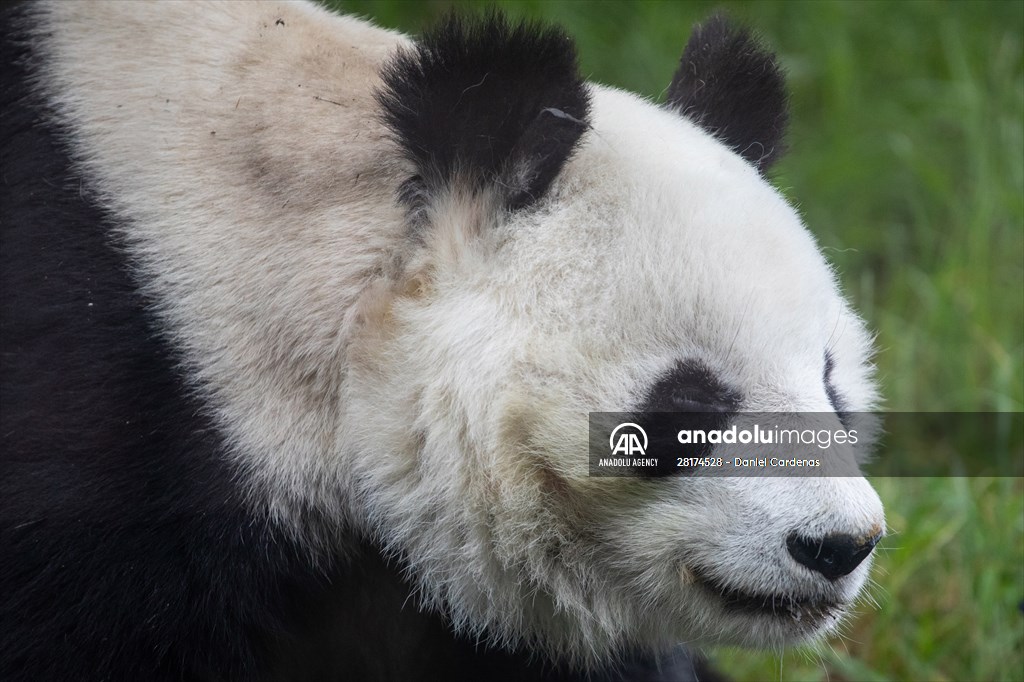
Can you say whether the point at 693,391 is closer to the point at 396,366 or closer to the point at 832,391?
the point at 832,391

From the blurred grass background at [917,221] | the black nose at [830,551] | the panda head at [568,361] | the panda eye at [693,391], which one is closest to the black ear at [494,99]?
the panda head at [568,361]

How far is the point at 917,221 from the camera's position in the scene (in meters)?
5.68

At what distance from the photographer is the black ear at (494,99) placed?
2.11 meters

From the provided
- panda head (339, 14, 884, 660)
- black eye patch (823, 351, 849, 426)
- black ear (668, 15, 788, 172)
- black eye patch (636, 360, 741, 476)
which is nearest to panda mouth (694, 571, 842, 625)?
panda head (339, 14, 884, 660)

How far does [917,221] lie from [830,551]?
4031mm

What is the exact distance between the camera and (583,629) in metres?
2.26

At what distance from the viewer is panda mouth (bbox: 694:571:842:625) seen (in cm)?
213

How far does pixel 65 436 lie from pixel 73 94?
0.73 m

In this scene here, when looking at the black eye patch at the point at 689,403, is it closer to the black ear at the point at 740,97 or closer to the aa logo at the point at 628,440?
the aa logo at the point at 628,440

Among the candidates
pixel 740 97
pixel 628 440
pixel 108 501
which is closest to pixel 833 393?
pixel 628 440

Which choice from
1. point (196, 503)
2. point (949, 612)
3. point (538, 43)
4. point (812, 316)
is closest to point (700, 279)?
point (812, 316)

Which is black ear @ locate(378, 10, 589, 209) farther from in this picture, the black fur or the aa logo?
the black fur

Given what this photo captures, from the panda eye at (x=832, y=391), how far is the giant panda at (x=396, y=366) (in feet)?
0.04

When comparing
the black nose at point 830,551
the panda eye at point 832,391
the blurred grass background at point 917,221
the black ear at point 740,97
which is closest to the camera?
the black nose at point 830,551
